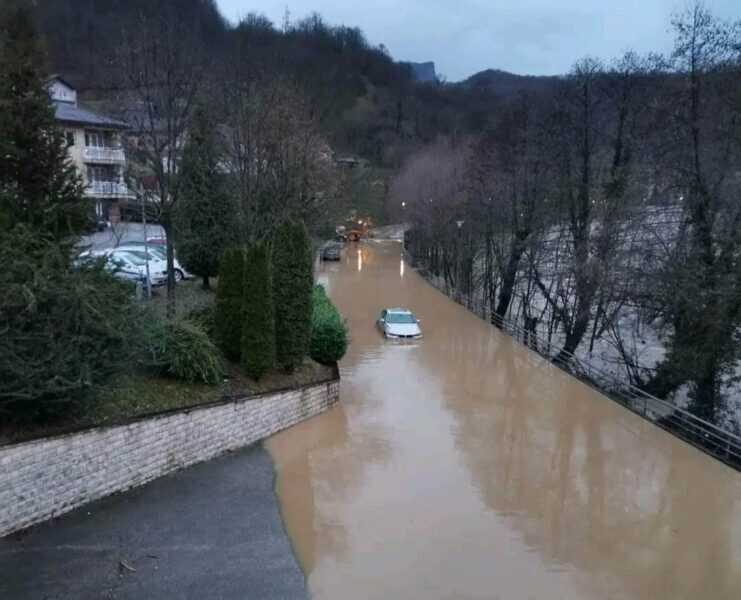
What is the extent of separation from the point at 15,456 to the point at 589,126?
2306 centimetres

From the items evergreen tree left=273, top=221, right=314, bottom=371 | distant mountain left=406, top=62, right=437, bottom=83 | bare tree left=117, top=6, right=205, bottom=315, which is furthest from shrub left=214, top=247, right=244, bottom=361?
distant mountain left=406, top=62, right=437, bottom=83

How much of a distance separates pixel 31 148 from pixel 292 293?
6.46 metres

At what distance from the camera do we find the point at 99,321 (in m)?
10.5

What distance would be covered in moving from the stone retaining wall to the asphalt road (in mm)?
260

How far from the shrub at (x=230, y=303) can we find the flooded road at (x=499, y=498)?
8.14 feet

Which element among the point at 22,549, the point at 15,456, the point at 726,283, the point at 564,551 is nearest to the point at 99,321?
the point at 15,456

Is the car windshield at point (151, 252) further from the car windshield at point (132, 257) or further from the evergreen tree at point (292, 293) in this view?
the evergreen tree at point (292, 293)

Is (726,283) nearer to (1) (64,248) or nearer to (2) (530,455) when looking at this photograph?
(2) (530,455)

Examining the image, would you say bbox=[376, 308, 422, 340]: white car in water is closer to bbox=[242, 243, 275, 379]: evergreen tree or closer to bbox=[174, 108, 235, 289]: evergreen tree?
bbox=[174, 108, 235, 289]: evergreen tree

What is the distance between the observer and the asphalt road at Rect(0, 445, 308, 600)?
864 centimetres

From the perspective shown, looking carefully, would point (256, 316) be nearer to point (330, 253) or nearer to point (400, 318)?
point (400, 318)

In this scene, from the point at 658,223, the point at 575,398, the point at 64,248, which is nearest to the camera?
the point at 64,248

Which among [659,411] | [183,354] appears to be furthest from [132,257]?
[659,411]

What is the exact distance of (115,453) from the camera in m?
11.0
